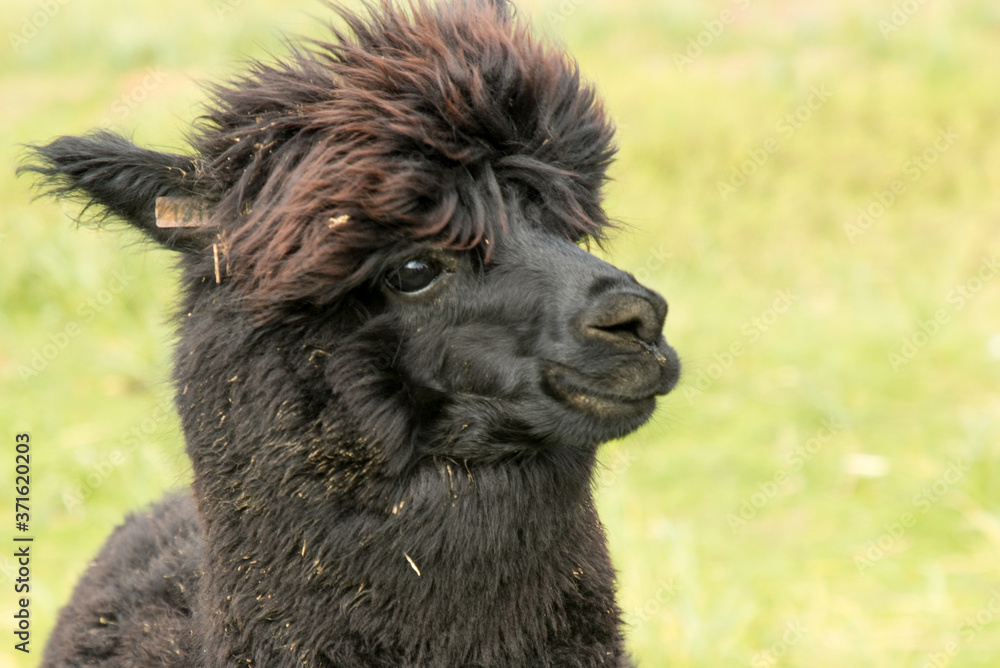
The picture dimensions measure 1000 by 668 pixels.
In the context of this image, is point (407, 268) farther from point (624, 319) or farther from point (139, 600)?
point (139, 600)

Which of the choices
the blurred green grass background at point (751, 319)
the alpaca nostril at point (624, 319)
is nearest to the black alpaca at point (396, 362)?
the alpaca nostril at point (624, 319)

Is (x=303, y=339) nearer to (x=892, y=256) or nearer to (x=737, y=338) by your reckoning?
(x=737, y=338)

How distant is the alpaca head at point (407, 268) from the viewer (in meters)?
1.99

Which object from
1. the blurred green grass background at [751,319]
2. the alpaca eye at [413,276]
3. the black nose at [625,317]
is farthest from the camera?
the blurred green grass background at [751,319]

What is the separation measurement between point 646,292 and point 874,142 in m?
7.05

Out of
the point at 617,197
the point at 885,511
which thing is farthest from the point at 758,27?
the point at 885,511

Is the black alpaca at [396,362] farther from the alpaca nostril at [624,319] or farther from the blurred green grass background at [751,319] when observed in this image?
the blurred green grass background at [751,319]

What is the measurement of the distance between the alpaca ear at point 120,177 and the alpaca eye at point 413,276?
0.46 metres

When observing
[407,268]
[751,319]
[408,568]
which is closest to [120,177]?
[407,268]

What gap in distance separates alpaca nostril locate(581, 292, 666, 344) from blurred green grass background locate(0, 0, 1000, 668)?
1.02 metres

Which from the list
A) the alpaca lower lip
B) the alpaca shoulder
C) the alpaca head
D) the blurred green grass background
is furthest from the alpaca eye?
the alpaca shoulder

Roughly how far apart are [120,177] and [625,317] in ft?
3.55

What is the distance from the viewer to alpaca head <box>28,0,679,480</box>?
78.2 inches

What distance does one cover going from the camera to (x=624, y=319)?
1928 mm
